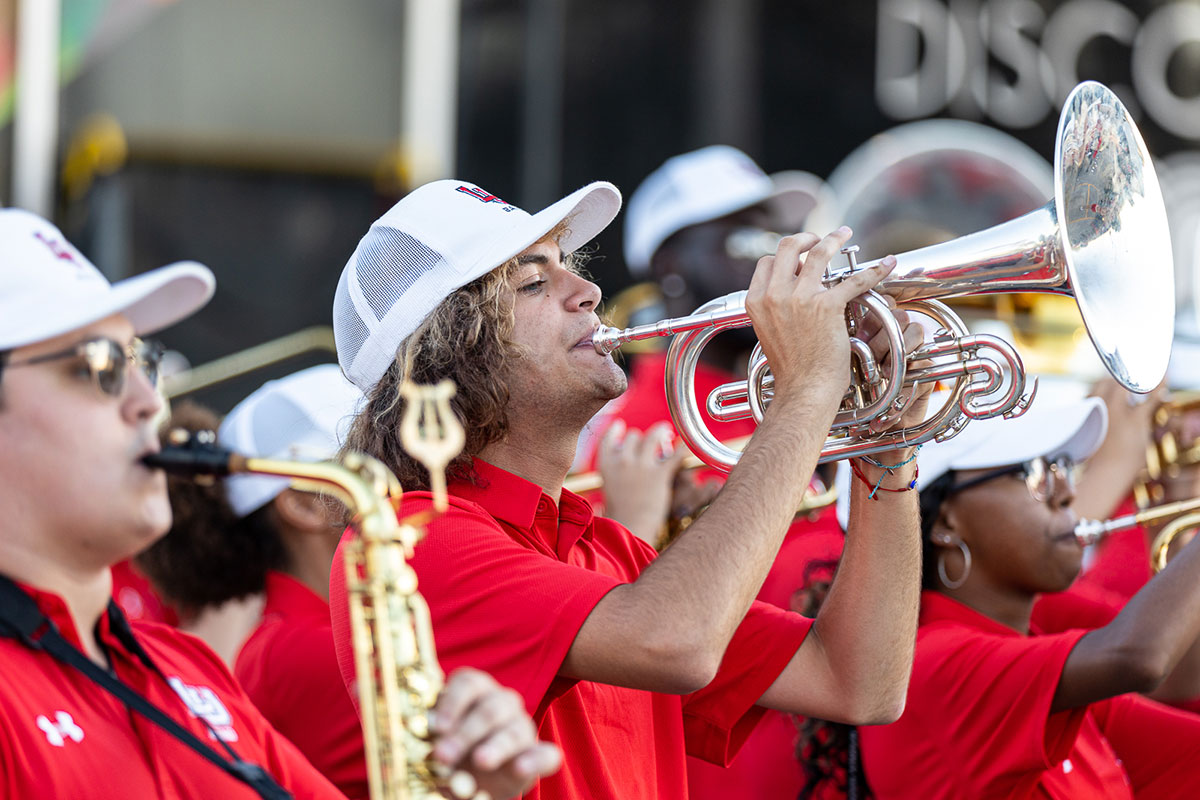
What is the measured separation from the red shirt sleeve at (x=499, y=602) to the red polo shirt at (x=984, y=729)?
1.36m

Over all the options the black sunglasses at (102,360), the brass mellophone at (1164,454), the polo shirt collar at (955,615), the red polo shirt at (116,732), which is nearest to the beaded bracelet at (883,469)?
the polo shirt collar at (955,615)

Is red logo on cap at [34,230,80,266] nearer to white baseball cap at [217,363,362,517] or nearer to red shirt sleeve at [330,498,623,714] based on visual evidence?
red shirt sleeve at [330,498,623,714]

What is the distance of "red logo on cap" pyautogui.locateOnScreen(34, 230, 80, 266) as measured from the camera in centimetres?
214

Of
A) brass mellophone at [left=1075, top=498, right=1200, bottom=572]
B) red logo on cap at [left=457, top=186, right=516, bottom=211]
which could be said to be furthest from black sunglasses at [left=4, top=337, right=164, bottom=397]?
brass mellophone at [left=1075, top=498, right=1200, bottom=572]

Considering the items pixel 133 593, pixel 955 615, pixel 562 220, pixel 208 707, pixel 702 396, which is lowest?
pixel 133 593

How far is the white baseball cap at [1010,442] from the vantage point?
12.0 ft

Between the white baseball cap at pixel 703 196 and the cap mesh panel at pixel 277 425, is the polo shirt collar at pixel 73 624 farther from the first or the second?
the white baseball cap at pixel 703 196

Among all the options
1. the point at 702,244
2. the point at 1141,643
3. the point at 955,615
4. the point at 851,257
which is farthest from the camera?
the point at 702,244

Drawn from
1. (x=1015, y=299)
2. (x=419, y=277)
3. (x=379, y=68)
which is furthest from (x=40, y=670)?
(x=379, y=68)

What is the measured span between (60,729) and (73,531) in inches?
10.6

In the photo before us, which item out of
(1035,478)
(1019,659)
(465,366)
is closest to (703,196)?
(1035,478)

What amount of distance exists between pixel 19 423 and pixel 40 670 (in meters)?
0.35

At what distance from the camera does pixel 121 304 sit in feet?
6.68

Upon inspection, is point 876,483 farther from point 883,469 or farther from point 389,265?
point 389,265
